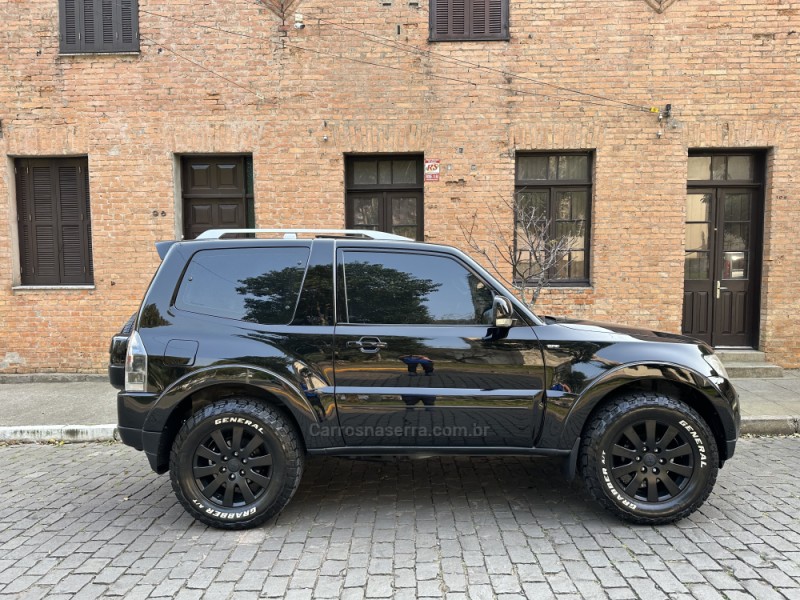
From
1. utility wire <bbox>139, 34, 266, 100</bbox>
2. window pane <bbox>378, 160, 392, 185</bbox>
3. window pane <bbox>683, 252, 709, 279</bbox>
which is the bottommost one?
window pane <bbox>683, 252, 709, 279</bbox>

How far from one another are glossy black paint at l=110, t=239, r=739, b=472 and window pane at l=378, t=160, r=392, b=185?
487 centimetres

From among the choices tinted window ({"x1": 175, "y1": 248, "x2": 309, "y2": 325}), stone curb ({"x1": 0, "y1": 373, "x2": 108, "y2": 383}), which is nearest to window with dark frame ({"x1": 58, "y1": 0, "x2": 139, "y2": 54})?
stone curb ({"x1": 0, "y1": 373, "x2": 108, "y2": 383})

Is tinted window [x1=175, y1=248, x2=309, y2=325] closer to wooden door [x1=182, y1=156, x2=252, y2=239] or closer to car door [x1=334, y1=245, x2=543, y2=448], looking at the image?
car door [x1=334, y1=245, x2=543, y2=448]

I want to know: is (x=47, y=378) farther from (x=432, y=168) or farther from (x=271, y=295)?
(x=432, y=168)

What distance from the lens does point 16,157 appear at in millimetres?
7770

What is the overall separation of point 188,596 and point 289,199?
589 centimetres

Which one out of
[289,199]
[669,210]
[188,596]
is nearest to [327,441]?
[188,596]

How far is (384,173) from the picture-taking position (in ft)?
25.9

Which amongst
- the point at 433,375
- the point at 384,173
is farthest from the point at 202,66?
the point at 433,375

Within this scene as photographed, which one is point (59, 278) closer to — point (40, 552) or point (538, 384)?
point (40, 552)

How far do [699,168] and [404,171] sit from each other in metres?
4.70

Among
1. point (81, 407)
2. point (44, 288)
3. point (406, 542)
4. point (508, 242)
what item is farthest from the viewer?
point (44, 288)

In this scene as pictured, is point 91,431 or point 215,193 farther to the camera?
point 215,193

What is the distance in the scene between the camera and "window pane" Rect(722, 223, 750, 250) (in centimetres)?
790
